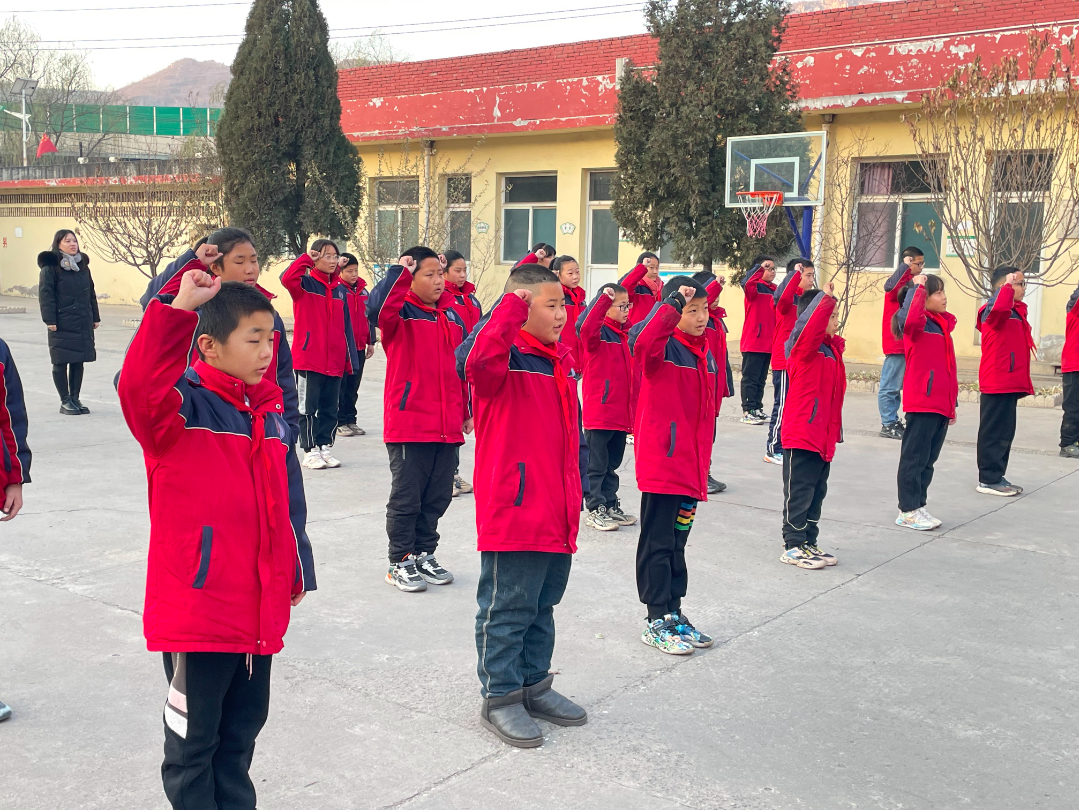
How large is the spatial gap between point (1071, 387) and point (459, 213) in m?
14.0

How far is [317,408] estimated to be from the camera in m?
8.86

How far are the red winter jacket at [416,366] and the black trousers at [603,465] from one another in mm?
1657

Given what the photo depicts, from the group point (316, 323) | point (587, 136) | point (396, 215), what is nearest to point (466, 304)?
point (316, 323)

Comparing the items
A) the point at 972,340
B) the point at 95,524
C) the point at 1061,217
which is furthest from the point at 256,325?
the point at 972,340

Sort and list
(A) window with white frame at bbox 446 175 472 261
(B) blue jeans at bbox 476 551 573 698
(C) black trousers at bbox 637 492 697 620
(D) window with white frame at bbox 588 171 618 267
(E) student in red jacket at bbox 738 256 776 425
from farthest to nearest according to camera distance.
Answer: (A) window with white frame at bbox 446 175 472 261 < (D) window with white frame at bbox 588 171 618 267 < (E) student in red jacket at bbox 738 256 776 425 < (C) black trousers at bbox 637 492 697 620 < (B) blue jeans at bbox 476 551 573 698

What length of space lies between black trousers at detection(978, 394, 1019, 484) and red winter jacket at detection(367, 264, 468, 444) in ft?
15.5

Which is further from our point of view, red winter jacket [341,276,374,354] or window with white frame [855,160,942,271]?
window with white frame [855,160,942,271]

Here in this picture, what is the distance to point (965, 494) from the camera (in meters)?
8.26

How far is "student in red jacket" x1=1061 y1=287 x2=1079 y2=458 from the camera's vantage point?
966cm

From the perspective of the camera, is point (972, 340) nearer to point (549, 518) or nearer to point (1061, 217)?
point (1061, 217)

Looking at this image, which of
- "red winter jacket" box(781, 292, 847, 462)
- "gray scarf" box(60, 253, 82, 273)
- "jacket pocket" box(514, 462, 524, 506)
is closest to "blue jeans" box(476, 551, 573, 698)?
"jacket pocket" box(514, 462, 524, 506)

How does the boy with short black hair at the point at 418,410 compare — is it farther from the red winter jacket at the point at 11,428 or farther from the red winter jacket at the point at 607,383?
the red winter jacket at the point at 11,428

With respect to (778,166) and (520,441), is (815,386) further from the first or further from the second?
(778,166)

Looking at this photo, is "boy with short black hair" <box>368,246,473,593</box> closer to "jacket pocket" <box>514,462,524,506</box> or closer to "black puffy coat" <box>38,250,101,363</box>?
"jacket pocket" <box>514,462,524,506</box>
